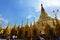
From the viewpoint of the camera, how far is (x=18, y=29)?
24.5 m

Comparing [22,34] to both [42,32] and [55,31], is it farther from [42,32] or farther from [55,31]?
[55,31]

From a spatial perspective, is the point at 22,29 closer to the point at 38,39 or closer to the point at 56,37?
Result: the point at 38,39

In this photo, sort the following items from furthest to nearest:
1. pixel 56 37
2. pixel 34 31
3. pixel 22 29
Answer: pixel 22 29 → pixel 34 31 → pixel 56 37

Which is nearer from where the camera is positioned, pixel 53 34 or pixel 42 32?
pixel 53 34

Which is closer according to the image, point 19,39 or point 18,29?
point 19,39

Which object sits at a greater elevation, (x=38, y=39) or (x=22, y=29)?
(x=22, y=29)

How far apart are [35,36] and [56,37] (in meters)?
3.64

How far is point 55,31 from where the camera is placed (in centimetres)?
2091

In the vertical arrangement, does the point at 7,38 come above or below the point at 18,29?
below

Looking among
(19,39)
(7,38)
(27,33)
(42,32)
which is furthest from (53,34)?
(7,38)

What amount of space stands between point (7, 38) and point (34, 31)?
16.1ft

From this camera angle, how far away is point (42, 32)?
901 inches

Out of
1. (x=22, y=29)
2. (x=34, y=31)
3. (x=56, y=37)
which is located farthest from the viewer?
(x=22, y=29)

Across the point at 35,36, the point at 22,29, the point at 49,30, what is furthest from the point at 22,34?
the point at 49,30
